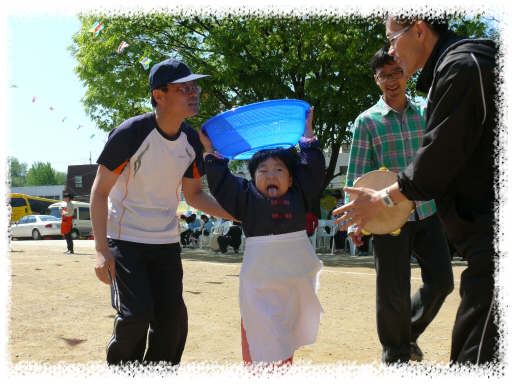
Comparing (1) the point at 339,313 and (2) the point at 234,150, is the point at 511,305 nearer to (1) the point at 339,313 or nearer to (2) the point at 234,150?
(2) the point at 234,150

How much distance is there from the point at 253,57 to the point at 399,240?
1335cm

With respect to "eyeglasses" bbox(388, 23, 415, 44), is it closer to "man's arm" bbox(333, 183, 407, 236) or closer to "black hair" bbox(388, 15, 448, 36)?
"black hair" bbox(388, 15, 448, 36)

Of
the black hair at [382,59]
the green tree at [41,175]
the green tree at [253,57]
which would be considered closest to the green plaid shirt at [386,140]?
the black hair at [382,59]

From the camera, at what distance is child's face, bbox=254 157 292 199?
327 centimetres

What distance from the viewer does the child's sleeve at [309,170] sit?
3404 millimetres

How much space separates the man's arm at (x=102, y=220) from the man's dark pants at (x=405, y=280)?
186cm

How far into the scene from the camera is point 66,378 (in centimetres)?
300

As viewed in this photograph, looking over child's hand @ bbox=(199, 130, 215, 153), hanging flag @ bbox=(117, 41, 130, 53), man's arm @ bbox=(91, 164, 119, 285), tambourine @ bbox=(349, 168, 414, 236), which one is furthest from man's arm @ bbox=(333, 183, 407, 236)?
hanging flag @ bbox=(117, 41, 130, 53)

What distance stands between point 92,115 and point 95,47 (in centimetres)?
405

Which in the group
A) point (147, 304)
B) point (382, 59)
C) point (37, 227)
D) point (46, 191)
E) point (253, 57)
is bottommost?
point (37, 227)

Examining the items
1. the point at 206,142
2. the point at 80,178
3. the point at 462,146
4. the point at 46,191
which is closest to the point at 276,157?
the point at 206,142

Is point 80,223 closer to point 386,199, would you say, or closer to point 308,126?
point 308,126

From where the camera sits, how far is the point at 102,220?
10.2 feet

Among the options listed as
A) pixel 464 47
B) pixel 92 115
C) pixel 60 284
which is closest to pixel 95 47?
pixel 92 115
